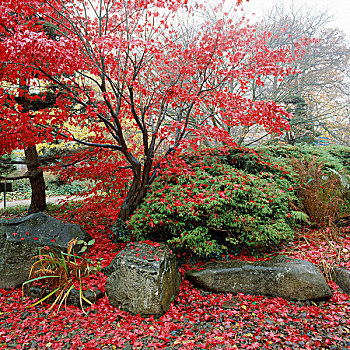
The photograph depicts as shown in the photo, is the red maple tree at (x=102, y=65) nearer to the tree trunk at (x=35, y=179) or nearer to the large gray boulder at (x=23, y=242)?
the large gray boulder at (x=23, y=242)

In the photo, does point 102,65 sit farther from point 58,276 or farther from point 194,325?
point 194,325

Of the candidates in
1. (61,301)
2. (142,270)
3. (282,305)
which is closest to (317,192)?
(282,305)

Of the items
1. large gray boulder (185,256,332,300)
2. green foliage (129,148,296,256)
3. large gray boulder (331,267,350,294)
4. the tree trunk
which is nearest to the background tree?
green foliage (129,148,296,256)

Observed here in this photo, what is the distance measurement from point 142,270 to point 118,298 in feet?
1.63

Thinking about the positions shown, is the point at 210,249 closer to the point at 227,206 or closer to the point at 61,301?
the point at 227,206

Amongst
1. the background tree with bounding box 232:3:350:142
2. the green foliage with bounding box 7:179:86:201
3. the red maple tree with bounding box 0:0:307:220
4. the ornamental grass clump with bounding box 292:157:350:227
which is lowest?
the green foliage with bounding box 7:179:86:201

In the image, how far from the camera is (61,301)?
313 cm

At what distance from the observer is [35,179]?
637 cm

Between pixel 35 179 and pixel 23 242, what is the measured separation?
3.09 m

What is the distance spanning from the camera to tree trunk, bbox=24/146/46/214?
6.17 meters

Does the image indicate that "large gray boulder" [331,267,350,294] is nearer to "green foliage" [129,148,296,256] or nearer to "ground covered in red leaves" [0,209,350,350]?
"ground covered in red leaves" [0,209,350,350]

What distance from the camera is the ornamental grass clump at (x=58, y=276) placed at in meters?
3.26

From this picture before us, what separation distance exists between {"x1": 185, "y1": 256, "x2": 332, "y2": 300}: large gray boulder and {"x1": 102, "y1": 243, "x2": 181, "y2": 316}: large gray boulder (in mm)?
516

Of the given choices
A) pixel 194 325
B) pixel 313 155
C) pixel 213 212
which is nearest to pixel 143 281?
pixel 194 325
